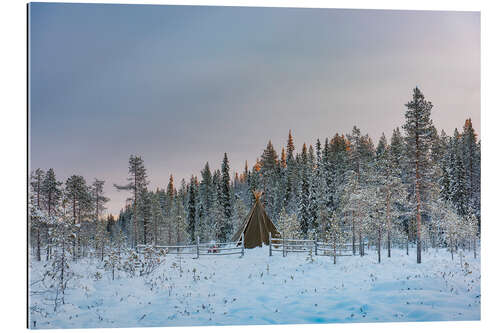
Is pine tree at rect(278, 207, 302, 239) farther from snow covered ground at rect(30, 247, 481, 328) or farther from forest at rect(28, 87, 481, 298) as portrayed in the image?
snow covered ground at rect(30, 247, 481, 328)

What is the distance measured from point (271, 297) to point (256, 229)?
25.7 ft

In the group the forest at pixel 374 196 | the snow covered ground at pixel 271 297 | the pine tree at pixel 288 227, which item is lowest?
the snow covered ground at pixel 271 297

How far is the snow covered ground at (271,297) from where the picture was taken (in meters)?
9.49

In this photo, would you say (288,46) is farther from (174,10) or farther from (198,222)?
(198,222)

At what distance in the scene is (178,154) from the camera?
485 inches

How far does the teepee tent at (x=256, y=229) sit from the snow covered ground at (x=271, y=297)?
233 inches

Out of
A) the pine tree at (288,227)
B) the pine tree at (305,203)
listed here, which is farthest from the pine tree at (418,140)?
the pine tree at (305,203)

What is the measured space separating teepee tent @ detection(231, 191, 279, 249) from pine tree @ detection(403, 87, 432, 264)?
685 centimetres

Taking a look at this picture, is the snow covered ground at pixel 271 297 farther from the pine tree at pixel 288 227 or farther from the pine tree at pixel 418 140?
the pine tree at pixel 288 227

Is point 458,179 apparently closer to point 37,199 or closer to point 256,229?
point 256,229

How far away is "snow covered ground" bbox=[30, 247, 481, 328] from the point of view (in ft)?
31.1

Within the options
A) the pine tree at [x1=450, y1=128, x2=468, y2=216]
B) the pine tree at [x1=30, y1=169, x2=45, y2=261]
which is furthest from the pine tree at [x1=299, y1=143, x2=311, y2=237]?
the pine tree at [x1=30, y1=169, x2=45, y2=261]

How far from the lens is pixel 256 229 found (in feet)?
59.3

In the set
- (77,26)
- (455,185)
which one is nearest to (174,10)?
(77,26)
